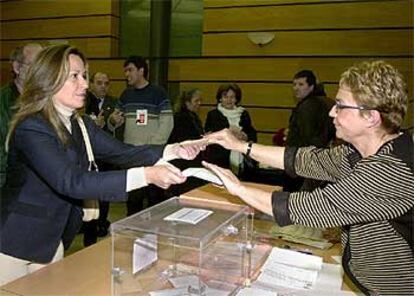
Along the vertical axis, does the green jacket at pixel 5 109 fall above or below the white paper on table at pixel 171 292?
above

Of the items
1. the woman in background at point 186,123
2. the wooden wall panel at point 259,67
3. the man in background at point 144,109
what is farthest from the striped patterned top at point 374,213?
the wooden wall panel at point 259,67

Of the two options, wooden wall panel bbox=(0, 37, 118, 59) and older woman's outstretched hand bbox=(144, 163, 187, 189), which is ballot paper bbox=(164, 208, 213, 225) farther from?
wooden wall panel bbox=(0, 37, 118, 59)

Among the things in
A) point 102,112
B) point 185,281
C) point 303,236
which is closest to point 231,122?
point 102,112

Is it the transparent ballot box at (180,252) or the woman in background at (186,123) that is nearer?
the transparent ballot box at (180,252)

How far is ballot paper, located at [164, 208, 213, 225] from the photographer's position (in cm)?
137

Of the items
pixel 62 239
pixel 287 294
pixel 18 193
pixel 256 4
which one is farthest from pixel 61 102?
pixel 256 4

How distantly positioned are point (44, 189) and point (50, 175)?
→ 0.13 meters

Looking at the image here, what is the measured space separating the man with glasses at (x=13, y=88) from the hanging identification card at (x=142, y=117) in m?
1.20

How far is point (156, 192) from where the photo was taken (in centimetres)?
414

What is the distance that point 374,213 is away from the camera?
1.21 metres

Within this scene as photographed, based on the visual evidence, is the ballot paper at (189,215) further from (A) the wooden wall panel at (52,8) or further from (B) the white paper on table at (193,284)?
(A) the wooden wall panel at (52,8)

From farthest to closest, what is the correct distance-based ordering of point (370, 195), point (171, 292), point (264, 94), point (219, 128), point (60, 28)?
point (60, 28), point (264, 94), point (219, 128), point (171, 292), point (370, 195)

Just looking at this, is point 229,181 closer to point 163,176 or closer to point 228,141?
point 163,176

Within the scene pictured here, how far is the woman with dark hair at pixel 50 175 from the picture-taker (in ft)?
4.74
